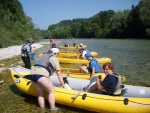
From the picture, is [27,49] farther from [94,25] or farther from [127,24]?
[94,25]

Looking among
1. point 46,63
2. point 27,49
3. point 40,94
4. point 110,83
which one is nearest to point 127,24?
point 27,49

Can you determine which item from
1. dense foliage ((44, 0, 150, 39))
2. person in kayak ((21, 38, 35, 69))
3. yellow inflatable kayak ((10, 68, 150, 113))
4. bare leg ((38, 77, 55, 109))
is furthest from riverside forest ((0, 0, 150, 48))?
bare leg ((38, 77, 55, 109))

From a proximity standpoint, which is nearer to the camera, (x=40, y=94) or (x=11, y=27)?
(x=40, y=94)

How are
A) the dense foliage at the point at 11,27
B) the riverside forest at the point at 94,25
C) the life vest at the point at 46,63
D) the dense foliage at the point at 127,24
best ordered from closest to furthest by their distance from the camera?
1. the life vest at the point at 46,63
2. the dense foliage at the point at 11,27
3. the riverside forest at the point at 94,25
4. the dense foliage at the point at 127,24

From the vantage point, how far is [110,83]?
223 inches

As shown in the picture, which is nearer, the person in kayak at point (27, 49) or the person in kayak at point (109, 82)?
the person in kayak at point (109, 82)

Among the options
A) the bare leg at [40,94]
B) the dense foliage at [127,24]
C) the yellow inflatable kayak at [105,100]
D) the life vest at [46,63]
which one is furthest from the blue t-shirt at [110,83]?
the dense foliage at [127,24]

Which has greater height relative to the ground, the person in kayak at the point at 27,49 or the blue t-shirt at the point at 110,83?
the person in kayak at the point at 27,49

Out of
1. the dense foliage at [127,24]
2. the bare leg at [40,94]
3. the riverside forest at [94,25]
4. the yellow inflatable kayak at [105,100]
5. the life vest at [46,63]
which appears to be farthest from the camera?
the dense foliage at [127,24]

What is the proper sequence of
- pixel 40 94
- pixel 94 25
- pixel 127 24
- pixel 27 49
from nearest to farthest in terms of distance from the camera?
1. pixel 40 94
2. pixel 27 49
3. pixel 127 24
4. pixel 94 25

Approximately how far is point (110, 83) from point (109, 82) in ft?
0.17

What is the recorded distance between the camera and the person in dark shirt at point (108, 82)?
218 inches

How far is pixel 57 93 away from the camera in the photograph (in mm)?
6230

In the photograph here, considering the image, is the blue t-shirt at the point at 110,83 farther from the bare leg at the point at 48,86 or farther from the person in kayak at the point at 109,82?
the bare leg at the point at 48,86
